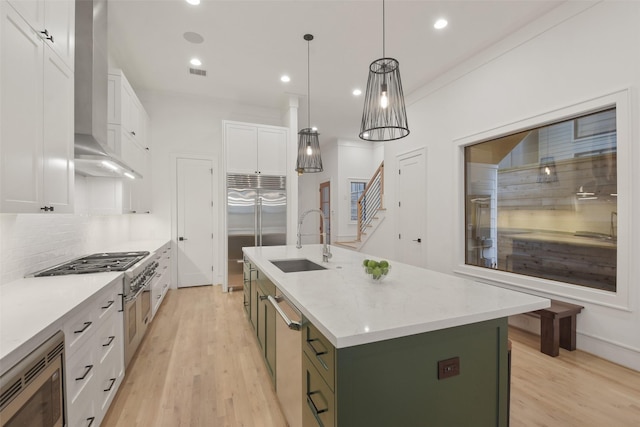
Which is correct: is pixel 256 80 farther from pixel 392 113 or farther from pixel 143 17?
pixel 392 113

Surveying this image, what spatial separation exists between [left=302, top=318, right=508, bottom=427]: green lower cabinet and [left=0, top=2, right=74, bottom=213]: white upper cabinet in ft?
5.46

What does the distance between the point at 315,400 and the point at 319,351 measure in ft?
0.84

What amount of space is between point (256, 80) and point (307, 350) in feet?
→ 14.6

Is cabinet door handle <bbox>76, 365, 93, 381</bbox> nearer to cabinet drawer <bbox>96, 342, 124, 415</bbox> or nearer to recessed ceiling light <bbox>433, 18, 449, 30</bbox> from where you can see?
cabinet drawer <bbox>96, 342, 124, 415</bbox>

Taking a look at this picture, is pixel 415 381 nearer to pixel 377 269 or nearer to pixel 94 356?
pixel 377 269

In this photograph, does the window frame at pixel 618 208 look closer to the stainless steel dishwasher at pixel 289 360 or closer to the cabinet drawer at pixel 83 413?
the stainless steel dishwasher at pixel 289 360

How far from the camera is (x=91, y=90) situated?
2.52 m

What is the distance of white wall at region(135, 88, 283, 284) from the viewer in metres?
5.01

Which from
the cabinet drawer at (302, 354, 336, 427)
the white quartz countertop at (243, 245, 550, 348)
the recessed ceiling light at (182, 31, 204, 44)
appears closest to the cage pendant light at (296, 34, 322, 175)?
the recessed ceiling light at (182, 31, 204, 44)

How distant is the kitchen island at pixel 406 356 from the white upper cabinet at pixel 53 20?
2.10 meters

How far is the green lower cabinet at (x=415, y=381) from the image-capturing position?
1095 millimetres

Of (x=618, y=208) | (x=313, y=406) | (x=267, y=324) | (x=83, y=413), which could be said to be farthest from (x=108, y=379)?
(x=618, y=208)

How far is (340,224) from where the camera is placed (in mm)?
8438

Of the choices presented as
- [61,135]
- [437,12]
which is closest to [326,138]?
[437,12]
